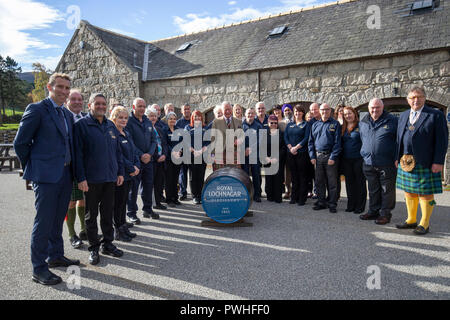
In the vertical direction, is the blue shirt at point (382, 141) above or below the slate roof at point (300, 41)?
below

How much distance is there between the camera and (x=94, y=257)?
405 centimetres

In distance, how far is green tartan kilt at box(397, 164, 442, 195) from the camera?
4.88 m

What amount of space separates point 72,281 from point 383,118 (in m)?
5.47

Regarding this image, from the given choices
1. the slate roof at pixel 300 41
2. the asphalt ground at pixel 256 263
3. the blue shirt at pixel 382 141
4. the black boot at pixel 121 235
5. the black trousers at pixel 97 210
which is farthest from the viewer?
the slate roof at pixel 300 41

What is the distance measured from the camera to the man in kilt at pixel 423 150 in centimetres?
480

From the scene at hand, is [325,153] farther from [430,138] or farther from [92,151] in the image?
[92,151]

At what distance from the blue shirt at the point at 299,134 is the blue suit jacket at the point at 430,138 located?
233cm

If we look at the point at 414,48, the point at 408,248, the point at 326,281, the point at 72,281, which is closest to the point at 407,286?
the point at 326,281

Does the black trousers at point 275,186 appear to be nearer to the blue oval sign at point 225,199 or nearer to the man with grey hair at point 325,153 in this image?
the man with grey hair at point 325,153

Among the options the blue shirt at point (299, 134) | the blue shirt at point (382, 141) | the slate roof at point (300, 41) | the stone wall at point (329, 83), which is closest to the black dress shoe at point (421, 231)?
the blue shirt at point (382, 141)

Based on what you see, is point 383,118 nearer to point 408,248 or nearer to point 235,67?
point 408,248

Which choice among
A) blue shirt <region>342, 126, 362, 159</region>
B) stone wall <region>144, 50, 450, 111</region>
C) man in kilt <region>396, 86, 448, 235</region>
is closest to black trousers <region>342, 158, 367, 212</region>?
blue shirt <region>342, 126, 362, 159</region>

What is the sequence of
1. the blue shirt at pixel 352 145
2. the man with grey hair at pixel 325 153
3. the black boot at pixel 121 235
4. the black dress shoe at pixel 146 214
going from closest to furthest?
1. the black boot at pixel 121 235
2. the black dress shoe at pixel 146 214
3. the blue shirt at pixel 352 145
4. the man with grey hair at pixel 325 153
